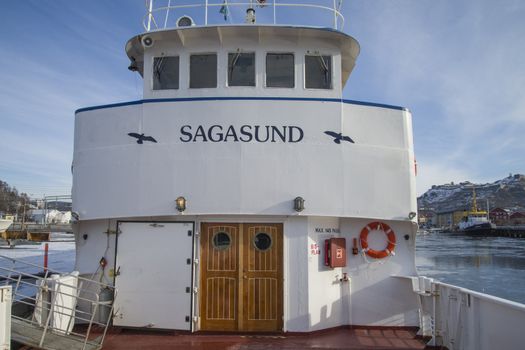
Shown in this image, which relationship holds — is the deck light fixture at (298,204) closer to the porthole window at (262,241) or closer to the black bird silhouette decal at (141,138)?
the porthole window at (262,241)

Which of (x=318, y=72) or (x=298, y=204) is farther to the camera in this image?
(x=318, y=72)

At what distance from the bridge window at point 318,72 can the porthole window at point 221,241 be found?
2830mm

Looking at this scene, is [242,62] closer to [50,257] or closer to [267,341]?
[267,341]

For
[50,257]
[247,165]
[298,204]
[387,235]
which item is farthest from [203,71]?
[50,257]

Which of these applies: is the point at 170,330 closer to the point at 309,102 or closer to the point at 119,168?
the point at 119,168

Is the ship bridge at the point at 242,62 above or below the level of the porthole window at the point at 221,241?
above

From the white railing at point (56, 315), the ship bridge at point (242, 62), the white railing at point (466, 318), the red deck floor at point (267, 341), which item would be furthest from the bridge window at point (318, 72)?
the white railing at point (56, 315)

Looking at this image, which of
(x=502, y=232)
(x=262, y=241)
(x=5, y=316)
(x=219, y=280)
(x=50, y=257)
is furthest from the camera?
(x=502, y=232)

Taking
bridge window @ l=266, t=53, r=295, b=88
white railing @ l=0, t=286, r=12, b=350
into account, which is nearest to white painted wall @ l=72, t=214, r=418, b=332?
bridge window @ l=266, t=53, r=295, b=88

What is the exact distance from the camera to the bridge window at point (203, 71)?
→ 22.4ft

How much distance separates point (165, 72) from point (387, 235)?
4720 mm

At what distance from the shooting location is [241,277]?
630 centimetres

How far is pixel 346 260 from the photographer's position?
680 centimetres

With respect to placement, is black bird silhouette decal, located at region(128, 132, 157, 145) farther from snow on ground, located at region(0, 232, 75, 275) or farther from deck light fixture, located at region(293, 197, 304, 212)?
snow on ground, located at region(0, 232, 75, 275)
